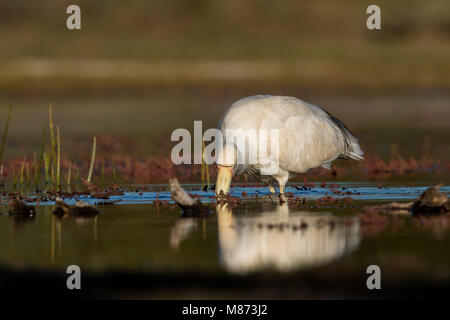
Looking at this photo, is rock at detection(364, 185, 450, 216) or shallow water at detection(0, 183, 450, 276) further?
rock at detection(364, 185, 450, 216)

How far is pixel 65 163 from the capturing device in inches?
722

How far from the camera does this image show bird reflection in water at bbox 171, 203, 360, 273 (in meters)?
9.39

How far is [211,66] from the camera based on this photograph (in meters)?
57.7

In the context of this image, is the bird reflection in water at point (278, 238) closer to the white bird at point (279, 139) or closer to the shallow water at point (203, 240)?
the shallow water at point (203, 240)

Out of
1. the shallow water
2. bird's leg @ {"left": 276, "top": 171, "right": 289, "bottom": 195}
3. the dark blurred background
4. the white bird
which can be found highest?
the dark blurred background

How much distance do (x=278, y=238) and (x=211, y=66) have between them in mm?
47643

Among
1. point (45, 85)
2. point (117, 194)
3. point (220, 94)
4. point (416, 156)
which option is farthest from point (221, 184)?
point (45, 85)

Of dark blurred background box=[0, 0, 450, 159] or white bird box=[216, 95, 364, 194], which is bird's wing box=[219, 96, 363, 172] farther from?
dark blurred background box=[0, 0, 450, 159]

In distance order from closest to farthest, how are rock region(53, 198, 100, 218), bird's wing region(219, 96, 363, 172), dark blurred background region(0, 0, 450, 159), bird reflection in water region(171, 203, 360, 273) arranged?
bird reflection in water region(171, 203, 360, 273) → rock region(53, 198, 100, 218) → bird's wing region(219, 96, 363, 172) → dark blurred background region(0, 0, 450, 159)

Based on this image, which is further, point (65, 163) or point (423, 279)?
point (65, 163)

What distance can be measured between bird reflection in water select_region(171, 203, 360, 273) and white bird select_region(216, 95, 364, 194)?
33.7 inches

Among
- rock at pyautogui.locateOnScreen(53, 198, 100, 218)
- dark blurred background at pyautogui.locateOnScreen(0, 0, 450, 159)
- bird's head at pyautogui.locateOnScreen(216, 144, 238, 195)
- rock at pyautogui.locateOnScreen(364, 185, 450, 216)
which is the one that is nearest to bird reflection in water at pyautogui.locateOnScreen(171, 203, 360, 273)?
bird's head at pyautogui.locateOnScreen(216, 144, 238, 195)
